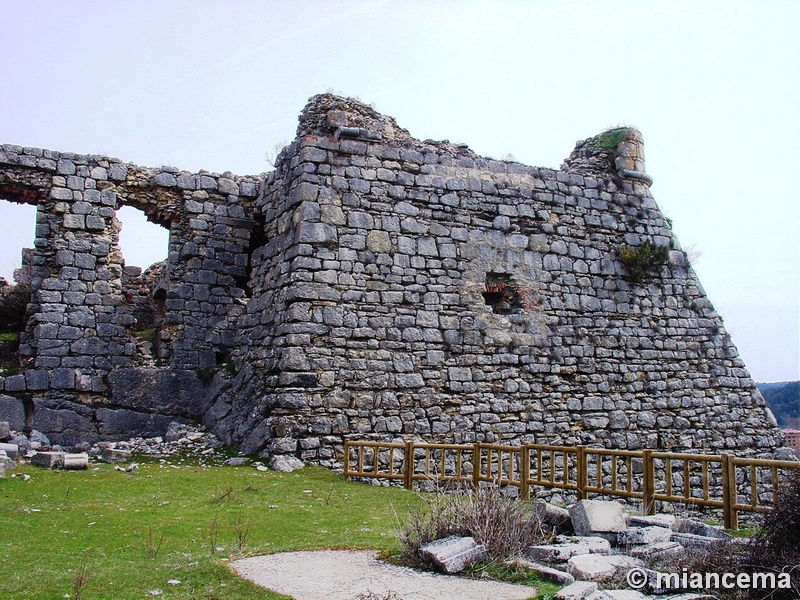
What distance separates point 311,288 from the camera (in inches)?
442

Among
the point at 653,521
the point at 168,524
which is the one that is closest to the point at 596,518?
the point at 653,521

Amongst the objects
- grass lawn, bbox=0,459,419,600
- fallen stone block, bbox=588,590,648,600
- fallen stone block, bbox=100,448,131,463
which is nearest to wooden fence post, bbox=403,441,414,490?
grass lawn, bbox=0,459,419,600

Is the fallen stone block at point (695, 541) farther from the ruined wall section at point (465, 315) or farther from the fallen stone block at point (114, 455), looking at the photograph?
the fallen stone block at point (114, 455)

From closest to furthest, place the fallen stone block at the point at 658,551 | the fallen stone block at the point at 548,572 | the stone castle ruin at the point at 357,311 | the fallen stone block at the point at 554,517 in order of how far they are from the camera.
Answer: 1. the fallen stone block at the point at 548,572
2. the fallen stone block at the point at 658,551
3. the fallen stone block at the point at 554,517
4. the stone castle ruin at the point at 357,311

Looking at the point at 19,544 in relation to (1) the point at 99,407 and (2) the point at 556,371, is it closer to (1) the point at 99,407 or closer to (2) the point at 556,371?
(1) the point at 99,407

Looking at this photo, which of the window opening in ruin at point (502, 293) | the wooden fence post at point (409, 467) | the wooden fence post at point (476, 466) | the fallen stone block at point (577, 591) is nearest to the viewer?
the fallen stone block at point (577, 591)

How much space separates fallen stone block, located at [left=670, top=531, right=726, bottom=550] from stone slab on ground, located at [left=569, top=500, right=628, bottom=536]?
0.44m

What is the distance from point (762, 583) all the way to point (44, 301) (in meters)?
10.4

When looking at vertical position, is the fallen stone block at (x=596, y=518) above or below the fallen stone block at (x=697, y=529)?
above

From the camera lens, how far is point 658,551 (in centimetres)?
590

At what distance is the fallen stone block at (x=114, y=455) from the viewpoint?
1051cm

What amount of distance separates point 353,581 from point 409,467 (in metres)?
4.85

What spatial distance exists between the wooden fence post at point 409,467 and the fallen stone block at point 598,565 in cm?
442

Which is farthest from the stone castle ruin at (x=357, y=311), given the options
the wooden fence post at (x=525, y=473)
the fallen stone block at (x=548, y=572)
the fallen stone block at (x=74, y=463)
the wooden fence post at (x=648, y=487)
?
the fallen stone block at (x=548, y=572)
